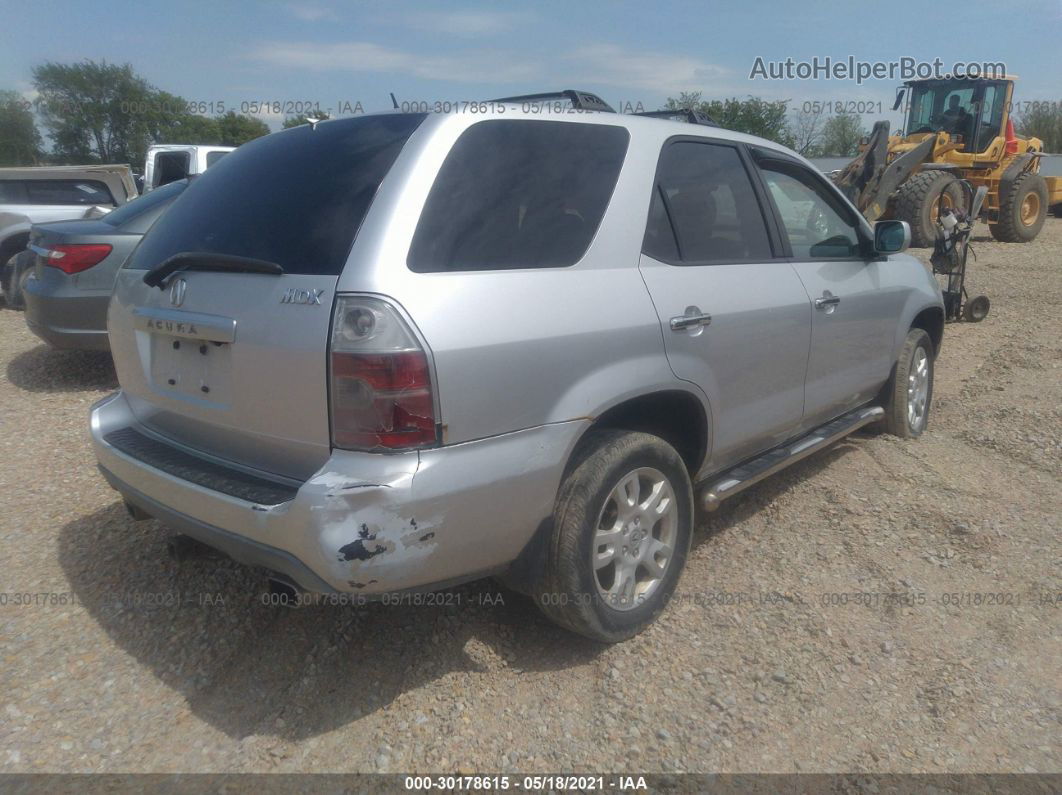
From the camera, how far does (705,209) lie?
3266mm

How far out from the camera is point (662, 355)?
280 centimetres

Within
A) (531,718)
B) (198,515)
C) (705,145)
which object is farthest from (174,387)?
(705,145)

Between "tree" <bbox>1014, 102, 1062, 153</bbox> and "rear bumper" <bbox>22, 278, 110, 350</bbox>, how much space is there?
52601mm

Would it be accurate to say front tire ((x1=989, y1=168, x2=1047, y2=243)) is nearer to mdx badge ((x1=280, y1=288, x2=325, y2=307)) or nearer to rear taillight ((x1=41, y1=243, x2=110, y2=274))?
rear taillight ((x1=41, y1=243, x2=110, y2=274))

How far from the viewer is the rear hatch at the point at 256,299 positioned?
225 centimetres

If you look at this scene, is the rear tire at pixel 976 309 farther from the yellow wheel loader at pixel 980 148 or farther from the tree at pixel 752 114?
the tree at pixel 752 114

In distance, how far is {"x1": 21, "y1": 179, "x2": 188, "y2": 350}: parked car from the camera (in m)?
5.79

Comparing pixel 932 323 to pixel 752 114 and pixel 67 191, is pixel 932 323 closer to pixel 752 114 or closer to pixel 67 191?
pixel 67 191

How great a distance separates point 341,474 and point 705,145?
2153 millimetres

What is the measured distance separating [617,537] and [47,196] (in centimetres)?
1076

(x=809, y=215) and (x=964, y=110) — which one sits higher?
(x=964, y=110)

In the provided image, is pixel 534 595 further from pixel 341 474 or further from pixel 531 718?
pixel 341 474

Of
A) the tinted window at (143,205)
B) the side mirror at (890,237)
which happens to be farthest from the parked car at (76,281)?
the side mirror at (890,237)

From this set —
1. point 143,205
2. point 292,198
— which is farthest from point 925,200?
point 292,198
